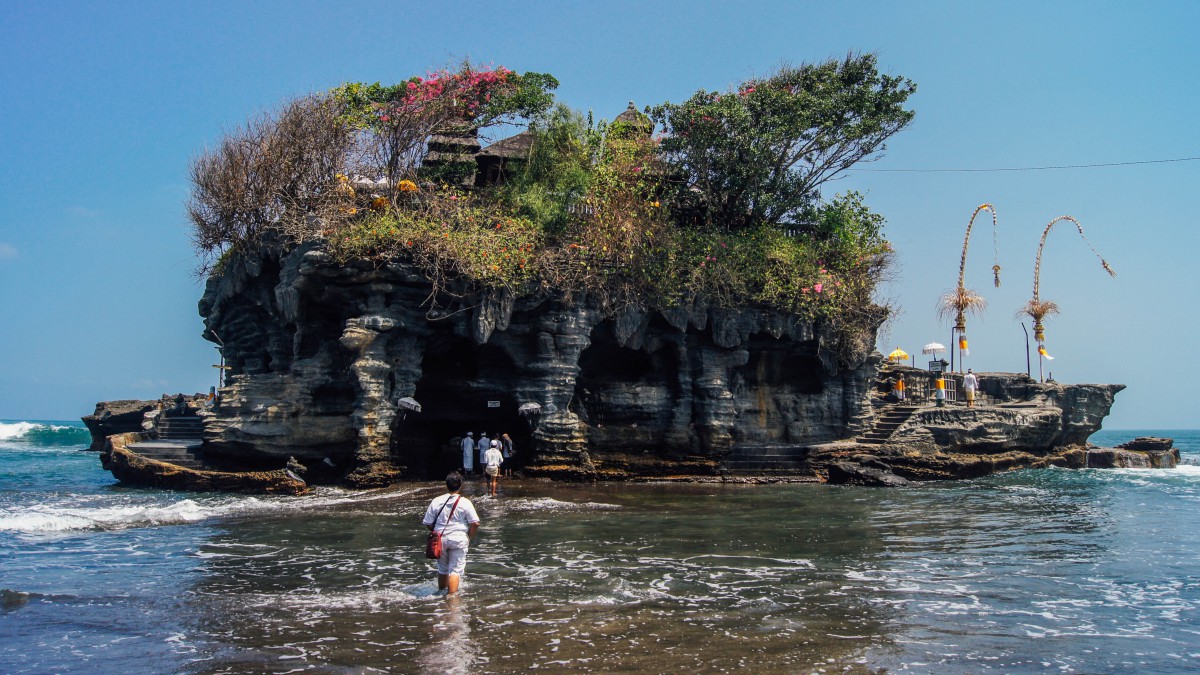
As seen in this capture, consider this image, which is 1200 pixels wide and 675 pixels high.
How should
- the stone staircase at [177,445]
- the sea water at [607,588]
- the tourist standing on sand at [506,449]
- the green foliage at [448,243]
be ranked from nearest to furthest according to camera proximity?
the sea water at [607,588] < the green foliage at [448,243] < the stone staircase at [177,445] < the tourist standing on sand at [506,449]

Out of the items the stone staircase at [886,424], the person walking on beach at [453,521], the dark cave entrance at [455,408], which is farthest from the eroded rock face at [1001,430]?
the person walking on beach at [453,521]

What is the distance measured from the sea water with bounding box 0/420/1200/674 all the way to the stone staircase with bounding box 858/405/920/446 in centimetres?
687

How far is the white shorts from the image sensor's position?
9.02 meters

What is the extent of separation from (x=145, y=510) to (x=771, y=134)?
18.7 meters

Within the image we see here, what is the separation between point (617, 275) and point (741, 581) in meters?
13.0

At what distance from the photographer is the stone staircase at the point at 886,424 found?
24.6 m

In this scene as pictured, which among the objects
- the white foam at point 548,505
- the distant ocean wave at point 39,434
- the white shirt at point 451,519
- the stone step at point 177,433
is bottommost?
the distant ocean wave at point 39,434

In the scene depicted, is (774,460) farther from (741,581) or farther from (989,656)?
(989,656)

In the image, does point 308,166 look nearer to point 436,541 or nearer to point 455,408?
point 455,408

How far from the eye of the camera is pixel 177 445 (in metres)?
22.7

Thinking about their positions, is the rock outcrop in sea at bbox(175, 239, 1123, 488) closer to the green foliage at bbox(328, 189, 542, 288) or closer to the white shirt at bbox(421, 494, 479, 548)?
the green foliage at bbox(328, 189, 542, 288)

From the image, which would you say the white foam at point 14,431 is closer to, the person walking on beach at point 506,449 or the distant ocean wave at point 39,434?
the distant ocean wave at point 39,434

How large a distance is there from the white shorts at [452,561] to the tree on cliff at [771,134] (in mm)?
17702

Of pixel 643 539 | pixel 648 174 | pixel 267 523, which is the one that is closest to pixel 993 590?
pixel 643 539
